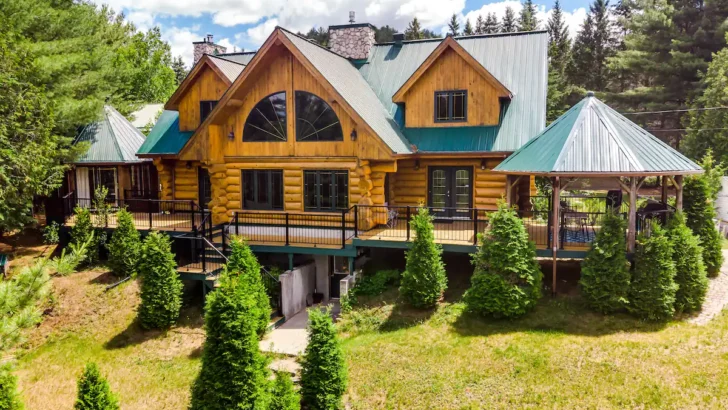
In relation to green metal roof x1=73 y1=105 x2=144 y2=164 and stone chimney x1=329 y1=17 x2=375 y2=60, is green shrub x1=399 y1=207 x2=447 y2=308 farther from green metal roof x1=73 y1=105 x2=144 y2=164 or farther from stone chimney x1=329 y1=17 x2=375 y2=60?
green metal roof x1=73 y1=105 x2=144 y2=164

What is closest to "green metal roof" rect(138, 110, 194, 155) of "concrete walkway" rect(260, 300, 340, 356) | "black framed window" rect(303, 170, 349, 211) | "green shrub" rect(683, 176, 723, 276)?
"black framed window" rect(303, 170, 349, 211)

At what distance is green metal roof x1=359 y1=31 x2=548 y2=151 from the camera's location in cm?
1745

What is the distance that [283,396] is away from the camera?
9477 millimetres

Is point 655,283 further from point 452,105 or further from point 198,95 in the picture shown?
point 198,95

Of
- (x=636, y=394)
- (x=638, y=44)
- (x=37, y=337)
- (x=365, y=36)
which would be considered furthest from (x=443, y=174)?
(x=638, y=44)

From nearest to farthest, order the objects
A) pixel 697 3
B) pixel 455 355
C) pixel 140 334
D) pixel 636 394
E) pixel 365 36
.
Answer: pixel 636 394 < pixel 455 355 < pixel 140 334 < pixel 365 36 < pixel 697 3

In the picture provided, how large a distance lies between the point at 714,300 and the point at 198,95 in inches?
731

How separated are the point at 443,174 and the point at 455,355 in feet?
27.5

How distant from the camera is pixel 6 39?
16703 millimetres

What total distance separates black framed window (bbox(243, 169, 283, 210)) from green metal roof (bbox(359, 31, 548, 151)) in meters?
4.92

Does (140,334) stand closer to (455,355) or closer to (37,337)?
(37,337)

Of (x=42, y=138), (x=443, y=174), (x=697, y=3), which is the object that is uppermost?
(x=697, y=3)

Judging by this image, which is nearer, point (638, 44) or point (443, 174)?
point (443, 174)

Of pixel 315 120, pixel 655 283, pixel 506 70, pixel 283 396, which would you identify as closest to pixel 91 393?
pixel 283 396
